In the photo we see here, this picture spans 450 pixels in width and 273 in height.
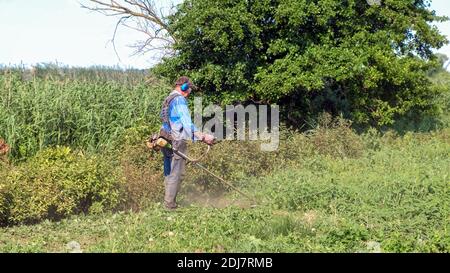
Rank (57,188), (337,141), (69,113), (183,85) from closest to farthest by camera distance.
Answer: (57,188) → (183,85) → (69,113) → (337,141)

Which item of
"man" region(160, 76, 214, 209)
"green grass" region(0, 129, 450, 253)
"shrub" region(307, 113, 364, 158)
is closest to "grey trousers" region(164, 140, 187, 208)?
"man" region(160, 76, 214, 209)

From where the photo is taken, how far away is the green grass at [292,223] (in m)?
6.96

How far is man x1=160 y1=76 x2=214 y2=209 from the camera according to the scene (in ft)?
30.3

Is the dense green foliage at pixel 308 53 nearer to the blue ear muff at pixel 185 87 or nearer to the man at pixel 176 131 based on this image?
the blue ear muff at pixel 185 87

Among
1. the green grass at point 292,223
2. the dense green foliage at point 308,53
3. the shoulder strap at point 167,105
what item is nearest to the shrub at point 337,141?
the dense green foliage at point 308,53

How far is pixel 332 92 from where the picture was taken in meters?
16.2

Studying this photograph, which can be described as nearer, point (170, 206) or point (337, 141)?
point (170, 206)

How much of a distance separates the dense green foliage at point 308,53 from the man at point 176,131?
169 inches

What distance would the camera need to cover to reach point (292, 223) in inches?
298

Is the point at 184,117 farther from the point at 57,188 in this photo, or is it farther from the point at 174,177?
the point at 57,188

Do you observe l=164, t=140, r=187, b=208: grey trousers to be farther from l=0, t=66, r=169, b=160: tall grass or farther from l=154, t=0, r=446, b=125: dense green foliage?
l=154, t=0, r=446, b=125: dense green foliage

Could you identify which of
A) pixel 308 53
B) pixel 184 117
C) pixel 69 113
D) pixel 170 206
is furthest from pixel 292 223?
pixel 308 53

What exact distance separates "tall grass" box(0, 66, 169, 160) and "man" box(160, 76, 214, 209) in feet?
9.07

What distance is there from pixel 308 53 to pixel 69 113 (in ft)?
16.3
